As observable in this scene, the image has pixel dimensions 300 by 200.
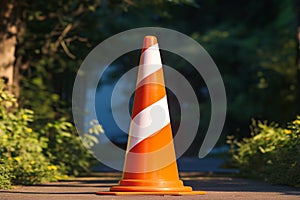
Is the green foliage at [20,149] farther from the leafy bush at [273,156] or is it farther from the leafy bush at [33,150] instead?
the leafy bush at [273,156]

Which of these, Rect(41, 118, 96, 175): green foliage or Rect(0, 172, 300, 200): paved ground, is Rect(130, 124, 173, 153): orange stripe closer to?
Rect(0, 172, 300, 200): paved ground

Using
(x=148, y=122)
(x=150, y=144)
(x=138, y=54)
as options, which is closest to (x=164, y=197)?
(x=150, y=144)

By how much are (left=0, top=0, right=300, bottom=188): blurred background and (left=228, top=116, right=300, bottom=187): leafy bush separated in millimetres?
465

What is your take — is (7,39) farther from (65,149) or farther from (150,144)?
(150,144)

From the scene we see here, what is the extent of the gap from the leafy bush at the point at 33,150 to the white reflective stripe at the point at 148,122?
63.5 inches

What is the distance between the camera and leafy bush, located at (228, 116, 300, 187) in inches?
440

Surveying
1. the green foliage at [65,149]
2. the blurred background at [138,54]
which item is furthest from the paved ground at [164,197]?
the green foliage at [65,149]

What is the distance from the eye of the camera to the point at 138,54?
29.7m

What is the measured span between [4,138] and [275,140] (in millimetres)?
3872

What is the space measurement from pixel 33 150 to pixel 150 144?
338 cm

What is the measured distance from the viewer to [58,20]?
17547mm

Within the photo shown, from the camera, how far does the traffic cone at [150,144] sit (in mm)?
9172

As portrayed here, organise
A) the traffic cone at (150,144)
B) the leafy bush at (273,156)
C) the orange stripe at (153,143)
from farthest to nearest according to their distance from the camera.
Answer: the leafy bush at (273,156), the orange stripe at (153,143), the traffic cone at (150,144)

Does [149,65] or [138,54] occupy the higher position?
[138,54]
